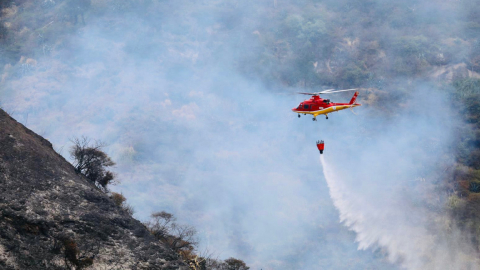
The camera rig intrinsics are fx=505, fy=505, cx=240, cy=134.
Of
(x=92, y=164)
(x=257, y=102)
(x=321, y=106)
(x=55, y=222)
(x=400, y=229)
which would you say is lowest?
(x=55, y=222)

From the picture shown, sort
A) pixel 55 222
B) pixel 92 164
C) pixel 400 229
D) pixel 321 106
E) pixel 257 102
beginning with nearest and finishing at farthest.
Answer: pixel 55 222
pixel 92 164
pixel 321 106
pixel 400 229
pixel 257 102

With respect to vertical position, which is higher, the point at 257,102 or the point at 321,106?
the point at 257,102

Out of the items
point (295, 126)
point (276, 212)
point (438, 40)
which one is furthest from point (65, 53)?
point (438, 40)

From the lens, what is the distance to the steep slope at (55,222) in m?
23.4

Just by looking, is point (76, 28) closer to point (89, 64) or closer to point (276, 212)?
point (89, 64)

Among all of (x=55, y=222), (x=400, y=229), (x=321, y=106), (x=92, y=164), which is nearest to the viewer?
(x=55, y=222)

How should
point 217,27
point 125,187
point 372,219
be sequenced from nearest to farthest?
point 372,219 < point 125,187 < point 217,27

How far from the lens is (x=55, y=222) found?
25062 mm

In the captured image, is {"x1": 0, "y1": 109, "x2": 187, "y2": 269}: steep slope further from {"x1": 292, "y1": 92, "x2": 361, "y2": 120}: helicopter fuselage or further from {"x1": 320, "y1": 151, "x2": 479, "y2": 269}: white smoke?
{"x1": 320, "y1": 151, "x2": 479, "y2": 269}: white smoke

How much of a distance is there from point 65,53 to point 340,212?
59.3 metres

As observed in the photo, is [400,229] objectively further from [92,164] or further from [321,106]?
[92,164]

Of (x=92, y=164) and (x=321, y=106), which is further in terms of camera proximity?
(x=321, y=106)

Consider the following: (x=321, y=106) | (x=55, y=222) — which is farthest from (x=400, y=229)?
(x=55, y=222)

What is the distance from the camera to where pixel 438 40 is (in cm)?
9688
